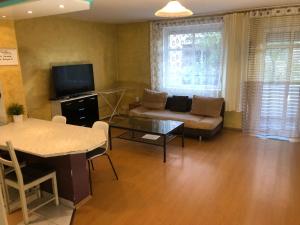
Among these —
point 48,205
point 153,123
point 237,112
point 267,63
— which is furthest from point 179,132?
point 48,205

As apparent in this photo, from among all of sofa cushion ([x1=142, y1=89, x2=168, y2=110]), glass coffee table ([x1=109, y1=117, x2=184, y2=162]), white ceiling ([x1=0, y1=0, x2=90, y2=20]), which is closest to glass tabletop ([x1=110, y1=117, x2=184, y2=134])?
glass coffee table ([x1=109, y1=117, x2=184, y2=162])

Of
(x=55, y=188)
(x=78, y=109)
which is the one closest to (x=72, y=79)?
(x=78, y=109)

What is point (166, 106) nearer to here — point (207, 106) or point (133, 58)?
point (207, 106)

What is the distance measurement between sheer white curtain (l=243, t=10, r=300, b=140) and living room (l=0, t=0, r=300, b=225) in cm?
2

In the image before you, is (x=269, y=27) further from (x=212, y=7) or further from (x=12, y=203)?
(x=12, y=203)

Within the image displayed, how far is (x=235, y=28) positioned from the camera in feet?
14.4

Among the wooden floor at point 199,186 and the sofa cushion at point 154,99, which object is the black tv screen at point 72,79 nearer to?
the sofa cushion at point 154,99

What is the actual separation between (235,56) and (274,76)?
2.49 feet

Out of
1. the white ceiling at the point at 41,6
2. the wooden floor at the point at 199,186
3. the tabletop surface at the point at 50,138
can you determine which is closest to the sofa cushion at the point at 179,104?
the wooden floor at the point at 199,186

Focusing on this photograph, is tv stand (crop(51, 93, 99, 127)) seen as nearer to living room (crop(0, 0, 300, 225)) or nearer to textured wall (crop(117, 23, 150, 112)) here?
living room (crop(0, 0, 300, 225))

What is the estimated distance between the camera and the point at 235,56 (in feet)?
14.6

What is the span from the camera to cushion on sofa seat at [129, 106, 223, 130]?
4.22 metres

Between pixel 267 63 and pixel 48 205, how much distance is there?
3.97 metres

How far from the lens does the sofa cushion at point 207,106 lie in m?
4.52
